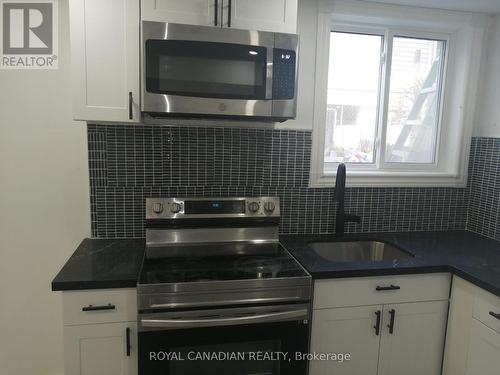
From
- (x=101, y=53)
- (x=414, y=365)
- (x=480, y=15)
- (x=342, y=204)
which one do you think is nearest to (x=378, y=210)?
(x=342, y=204)

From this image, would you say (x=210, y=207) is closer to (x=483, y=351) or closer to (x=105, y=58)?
(x=105, y=58)

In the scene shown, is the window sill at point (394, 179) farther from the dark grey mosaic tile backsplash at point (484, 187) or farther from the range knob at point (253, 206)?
the range knob at point (253, 206)

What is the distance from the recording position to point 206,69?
1.60 metres

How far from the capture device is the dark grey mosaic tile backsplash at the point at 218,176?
194 cm

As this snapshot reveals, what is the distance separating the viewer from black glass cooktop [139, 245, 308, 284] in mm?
1489

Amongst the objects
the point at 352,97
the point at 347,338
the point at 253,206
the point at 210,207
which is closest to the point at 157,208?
the point at 210,207

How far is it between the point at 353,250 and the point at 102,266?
1.39 metres

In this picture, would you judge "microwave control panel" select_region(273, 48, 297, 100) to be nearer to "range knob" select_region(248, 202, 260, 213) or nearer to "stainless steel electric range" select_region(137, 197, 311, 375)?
"range knob" select_region(248, 202, 260, 213)

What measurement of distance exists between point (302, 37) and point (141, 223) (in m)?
1.37

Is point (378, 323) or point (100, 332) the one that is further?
point (378, 323)

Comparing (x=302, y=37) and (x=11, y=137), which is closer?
(x=11, y=137)

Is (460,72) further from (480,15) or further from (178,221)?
(178,221)

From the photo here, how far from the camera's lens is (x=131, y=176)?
1.96 meters

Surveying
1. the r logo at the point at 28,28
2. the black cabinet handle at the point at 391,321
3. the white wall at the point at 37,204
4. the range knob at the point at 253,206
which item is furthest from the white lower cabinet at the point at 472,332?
the r logo at the point at 28,28
